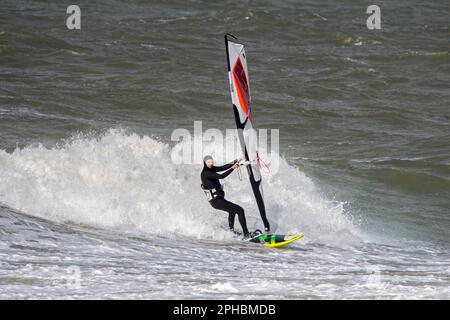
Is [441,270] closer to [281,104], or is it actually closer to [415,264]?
[415,264]

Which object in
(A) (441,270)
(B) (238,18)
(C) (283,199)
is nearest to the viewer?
(A) (441,270)

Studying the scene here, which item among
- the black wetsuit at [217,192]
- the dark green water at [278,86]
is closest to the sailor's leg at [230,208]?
the black wetsuit at [217,192]

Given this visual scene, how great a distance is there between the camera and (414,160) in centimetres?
1511

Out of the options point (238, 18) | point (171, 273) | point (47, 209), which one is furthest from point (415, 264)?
point (238, 18)

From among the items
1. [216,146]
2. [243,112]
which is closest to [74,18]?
[216,146]

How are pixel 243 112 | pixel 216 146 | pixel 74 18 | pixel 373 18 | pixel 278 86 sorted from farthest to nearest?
pixel 373 18 < pixel 74 18 < pixel 278 86 < pixel 216 146 < pixel 243 112

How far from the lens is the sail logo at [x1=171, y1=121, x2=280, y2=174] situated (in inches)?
554

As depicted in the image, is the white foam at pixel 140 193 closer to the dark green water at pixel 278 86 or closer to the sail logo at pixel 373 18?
the dark green water at pixel 278 86

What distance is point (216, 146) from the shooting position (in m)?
15.1

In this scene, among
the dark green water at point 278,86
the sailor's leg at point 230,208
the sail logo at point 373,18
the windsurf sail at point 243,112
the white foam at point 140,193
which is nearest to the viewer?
the windsurf sail at point 243,112

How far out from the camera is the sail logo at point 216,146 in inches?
554

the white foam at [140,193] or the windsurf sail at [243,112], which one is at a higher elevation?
the windsurf sail at [243,112]

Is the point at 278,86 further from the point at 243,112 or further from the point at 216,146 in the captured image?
the point at 243,112
